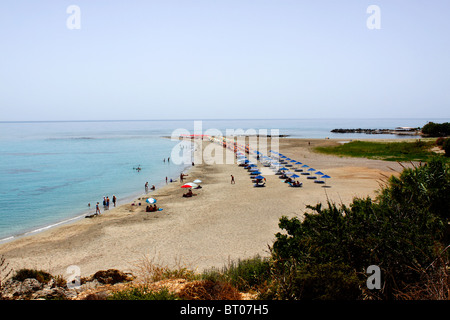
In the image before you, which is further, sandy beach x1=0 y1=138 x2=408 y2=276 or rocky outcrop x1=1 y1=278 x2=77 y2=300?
sandy beach x1=0 y1=138 x2=408 y2=276

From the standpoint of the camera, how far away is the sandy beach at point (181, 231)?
1623cm

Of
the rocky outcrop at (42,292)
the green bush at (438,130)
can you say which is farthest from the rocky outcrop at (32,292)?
the green bush at (438,130)

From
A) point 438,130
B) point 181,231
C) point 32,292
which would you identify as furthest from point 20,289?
point 438,130

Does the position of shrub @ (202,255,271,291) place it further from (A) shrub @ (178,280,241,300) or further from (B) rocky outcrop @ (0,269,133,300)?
(B) rocky outcrop @ (0,269,133,300)

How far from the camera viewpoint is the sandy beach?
53.3ft

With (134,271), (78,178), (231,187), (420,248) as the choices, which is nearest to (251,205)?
(231,187)

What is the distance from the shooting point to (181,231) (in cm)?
2058

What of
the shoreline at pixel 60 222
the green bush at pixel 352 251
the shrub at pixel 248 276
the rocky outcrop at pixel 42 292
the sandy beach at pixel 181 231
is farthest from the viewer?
the shoreline at pixel 60 222

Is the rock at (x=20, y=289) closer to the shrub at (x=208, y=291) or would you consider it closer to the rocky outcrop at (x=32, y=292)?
the rocky outcrop at (x=32, y=292)

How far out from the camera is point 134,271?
13.5m

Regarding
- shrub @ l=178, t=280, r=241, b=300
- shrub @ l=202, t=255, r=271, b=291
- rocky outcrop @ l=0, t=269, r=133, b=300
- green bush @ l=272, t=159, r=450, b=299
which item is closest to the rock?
rocky outcrop @ l=0, t=269, r=133, b=300

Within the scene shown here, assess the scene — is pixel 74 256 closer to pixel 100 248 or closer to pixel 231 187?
pixel 100 248

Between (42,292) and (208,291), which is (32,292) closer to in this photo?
(42,292)
